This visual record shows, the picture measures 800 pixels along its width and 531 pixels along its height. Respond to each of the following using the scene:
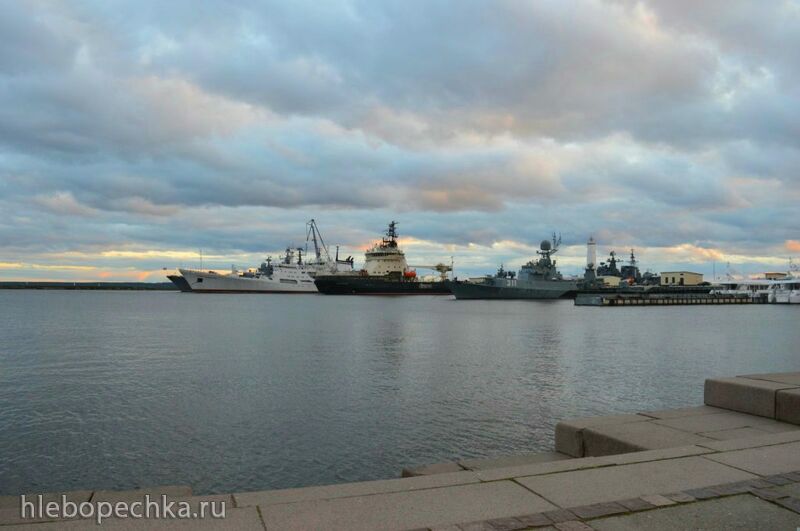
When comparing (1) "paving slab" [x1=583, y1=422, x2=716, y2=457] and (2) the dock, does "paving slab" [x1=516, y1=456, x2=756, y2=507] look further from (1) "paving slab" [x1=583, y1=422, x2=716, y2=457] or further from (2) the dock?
(2) the dock

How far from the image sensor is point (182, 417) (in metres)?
16.8

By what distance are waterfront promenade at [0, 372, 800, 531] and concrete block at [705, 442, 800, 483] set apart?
0.04 feet

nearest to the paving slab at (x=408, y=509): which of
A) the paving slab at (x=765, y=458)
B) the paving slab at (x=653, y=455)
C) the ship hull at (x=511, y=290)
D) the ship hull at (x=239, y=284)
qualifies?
the paving slab at (x=653, y=455)

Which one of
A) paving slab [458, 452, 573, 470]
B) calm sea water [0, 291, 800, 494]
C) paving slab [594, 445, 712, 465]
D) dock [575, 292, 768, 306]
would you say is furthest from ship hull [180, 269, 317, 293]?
paving slab [594, 445, 712, 465]

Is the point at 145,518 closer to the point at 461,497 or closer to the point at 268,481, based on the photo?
the point at 461,497

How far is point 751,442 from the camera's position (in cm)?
746

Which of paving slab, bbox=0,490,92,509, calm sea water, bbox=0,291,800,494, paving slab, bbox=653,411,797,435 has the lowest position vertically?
calm sea water, bbox=0,291,800,494

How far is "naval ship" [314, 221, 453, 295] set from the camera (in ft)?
493

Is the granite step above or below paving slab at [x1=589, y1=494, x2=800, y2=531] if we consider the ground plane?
below

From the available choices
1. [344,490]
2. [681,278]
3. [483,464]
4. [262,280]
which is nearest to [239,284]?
[262,280]

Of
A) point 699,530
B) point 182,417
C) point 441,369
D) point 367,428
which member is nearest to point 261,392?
point 182,417

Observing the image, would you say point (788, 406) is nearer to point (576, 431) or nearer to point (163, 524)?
point (576, 431)

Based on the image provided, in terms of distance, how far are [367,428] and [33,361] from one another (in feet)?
70.3

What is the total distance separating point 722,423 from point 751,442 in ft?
6.20
